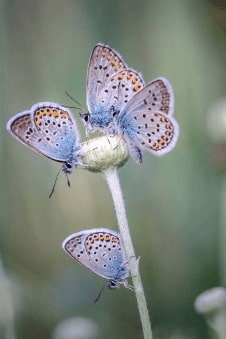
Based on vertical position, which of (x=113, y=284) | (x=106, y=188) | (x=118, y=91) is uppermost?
(x=118, y=91)

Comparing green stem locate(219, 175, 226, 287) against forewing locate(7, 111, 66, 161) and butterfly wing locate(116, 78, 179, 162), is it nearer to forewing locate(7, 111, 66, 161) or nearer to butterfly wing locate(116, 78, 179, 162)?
butterfly wing locate(116, 78, 179, 162)

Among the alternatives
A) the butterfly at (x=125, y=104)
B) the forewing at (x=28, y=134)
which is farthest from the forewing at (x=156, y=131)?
the forewing at (x=28, y=134)

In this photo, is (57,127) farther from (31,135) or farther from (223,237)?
(223,237)

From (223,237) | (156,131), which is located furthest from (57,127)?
(223,237)

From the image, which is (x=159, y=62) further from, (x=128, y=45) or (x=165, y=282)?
(x=165, y=282)

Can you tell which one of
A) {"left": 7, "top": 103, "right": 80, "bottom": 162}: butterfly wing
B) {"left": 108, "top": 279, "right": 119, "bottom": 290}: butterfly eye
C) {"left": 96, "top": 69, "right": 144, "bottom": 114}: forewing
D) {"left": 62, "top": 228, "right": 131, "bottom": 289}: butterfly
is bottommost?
{"left": 108, "top": 279, "right": 119, "bottom": 290}: butterfly eye

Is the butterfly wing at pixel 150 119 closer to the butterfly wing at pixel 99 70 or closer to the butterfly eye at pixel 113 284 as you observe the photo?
the butterfly wing at pixel 99 70

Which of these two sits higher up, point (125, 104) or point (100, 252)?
point (125, 104)

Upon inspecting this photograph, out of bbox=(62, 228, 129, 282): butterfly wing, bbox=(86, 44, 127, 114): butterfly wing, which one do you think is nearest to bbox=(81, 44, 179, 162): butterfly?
bbox=(86, 44, 127, 114): butterfly wing
